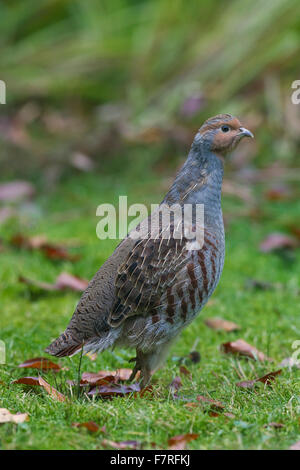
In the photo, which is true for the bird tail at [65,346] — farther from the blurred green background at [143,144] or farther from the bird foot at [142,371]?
the bird foot at [142,371]

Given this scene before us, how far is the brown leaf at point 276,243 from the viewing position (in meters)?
5.73

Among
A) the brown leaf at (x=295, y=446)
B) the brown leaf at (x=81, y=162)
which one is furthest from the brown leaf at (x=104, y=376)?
the brown leaf at (x=81, y=162)

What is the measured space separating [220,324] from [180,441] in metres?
1.83

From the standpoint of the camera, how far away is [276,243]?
5746 millimetres

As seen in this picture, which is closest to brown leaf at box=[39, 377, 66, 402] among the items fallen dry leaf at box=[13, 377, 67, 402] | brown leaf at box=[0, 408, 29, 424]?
fallen dry leaf at box=[13, 377, 67, 402]

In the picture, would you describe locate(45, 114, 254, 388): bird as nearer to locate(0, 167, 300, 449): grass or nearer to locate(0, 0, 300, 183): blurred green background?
locate(0, 167, 300, 449): grass

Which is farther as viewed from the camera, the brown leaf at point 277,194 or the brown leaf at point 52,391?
the brown leaf at point 277,194

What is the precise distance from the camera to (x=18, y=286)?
16.3 ft

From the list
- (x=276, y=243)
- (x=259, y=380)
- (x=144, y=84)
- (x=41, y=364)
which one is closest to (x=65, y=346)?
(x=41, y=364)

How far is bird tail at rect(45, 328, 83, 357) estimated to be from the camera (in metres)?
3.35

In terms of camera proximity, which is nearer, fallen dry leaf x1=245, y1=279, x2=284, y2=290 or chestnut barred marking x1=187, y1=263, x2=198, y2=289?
chestnut barred marking x1=187, y1=263, x2=198, y2=289

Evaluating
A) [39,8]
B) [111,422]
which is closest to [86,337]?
[111,422]

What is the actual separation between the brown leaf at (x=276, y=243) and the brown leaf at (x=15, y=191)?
2439mm

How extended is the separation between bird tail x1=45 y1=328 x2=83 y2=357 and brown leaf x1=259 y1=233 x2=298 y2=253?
2661 millimetres
